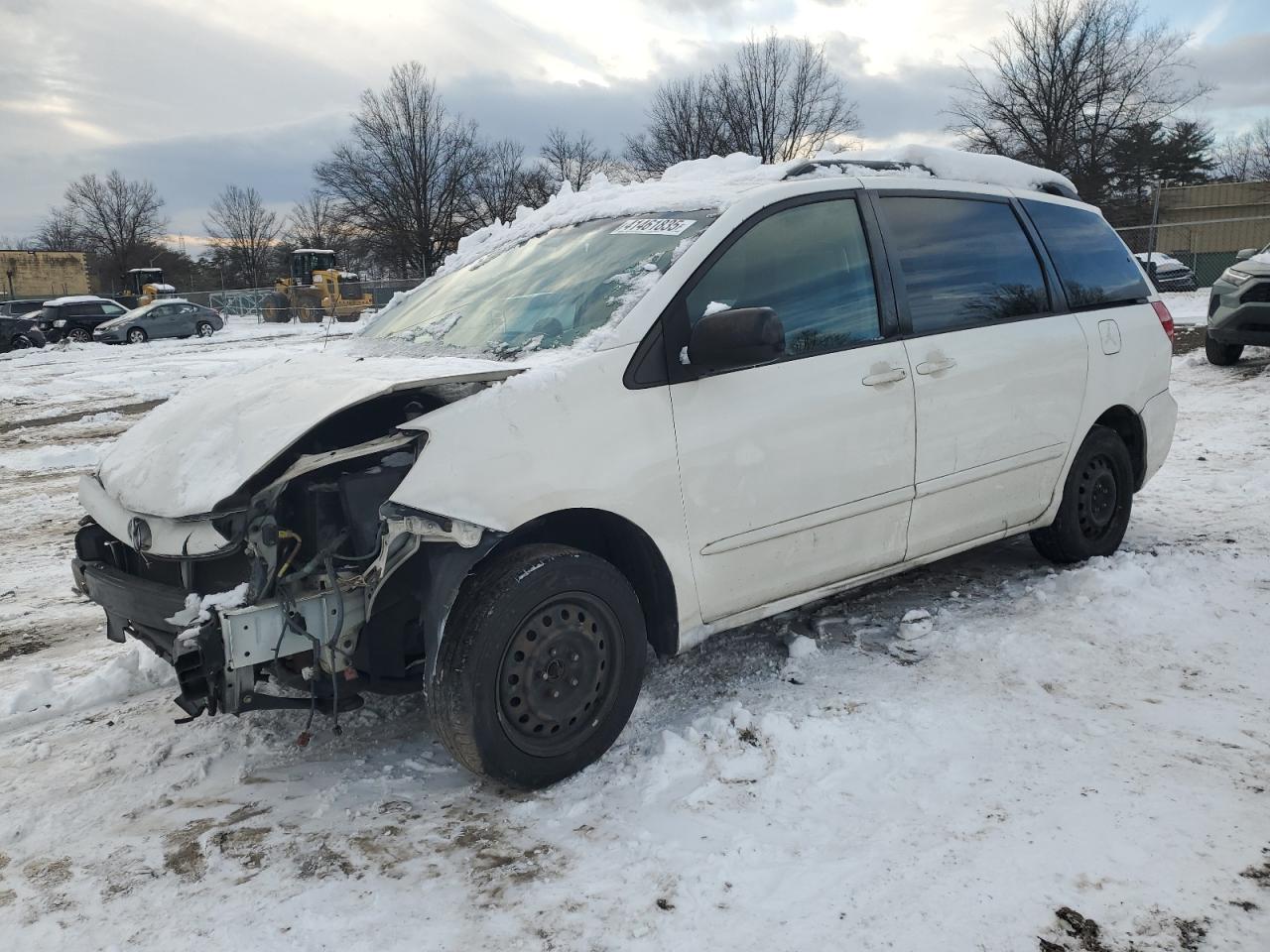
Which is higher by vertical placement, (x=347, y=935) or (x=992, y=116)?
(x=992, y=116)

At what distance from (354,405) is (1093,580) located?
3.53 metres

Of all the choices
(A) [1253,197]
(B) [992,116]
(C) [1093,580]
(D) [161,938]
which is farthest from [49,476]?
(A) [1253,197]

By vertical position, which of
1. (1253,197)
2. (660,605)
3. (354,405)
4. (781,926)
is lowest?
(781,926)

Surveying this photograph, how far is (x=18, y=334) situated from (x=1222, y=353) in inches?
1216

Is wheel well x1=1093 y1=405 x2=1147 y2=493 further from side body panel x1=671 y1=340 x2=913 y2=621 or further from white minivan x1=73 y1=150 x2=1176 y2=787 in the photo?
side body panel x1=671 y1=340 x2=913 y2=621

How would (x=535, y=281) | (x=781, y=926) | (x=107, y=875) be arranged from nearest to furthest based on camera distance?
(x=781, y=926) < (x=107, y=875) < (x=535, y=281)

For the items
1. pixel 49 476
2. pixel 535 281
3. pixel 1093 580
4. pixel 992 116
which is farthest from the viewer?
pixel 992 116

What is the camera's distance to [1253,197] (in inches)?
1612

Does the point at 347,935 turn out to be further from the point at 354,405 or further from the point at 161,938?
the point at 354,405

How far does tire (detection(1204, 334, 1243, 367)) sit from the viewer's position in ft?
37.4

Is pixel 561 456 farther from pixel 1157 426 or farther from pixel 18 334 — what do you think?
pixel 18 334

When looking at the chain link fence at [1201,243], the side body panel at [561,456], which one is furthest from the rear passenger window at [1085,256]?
the chain link fence at [1201,243]

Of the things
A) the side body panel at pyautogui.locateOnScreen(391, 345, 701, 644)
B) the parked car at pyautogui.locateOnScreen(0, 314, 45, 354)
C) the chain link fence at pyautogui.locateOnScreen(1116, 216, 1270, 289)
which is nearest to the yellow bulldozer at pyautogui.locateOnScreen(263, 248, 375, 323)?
the parked car at pyautogui.locateOnScreen(0, 314, 45, 354)

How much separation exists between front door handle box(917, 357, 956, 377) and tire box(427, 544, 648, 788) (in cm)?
155
